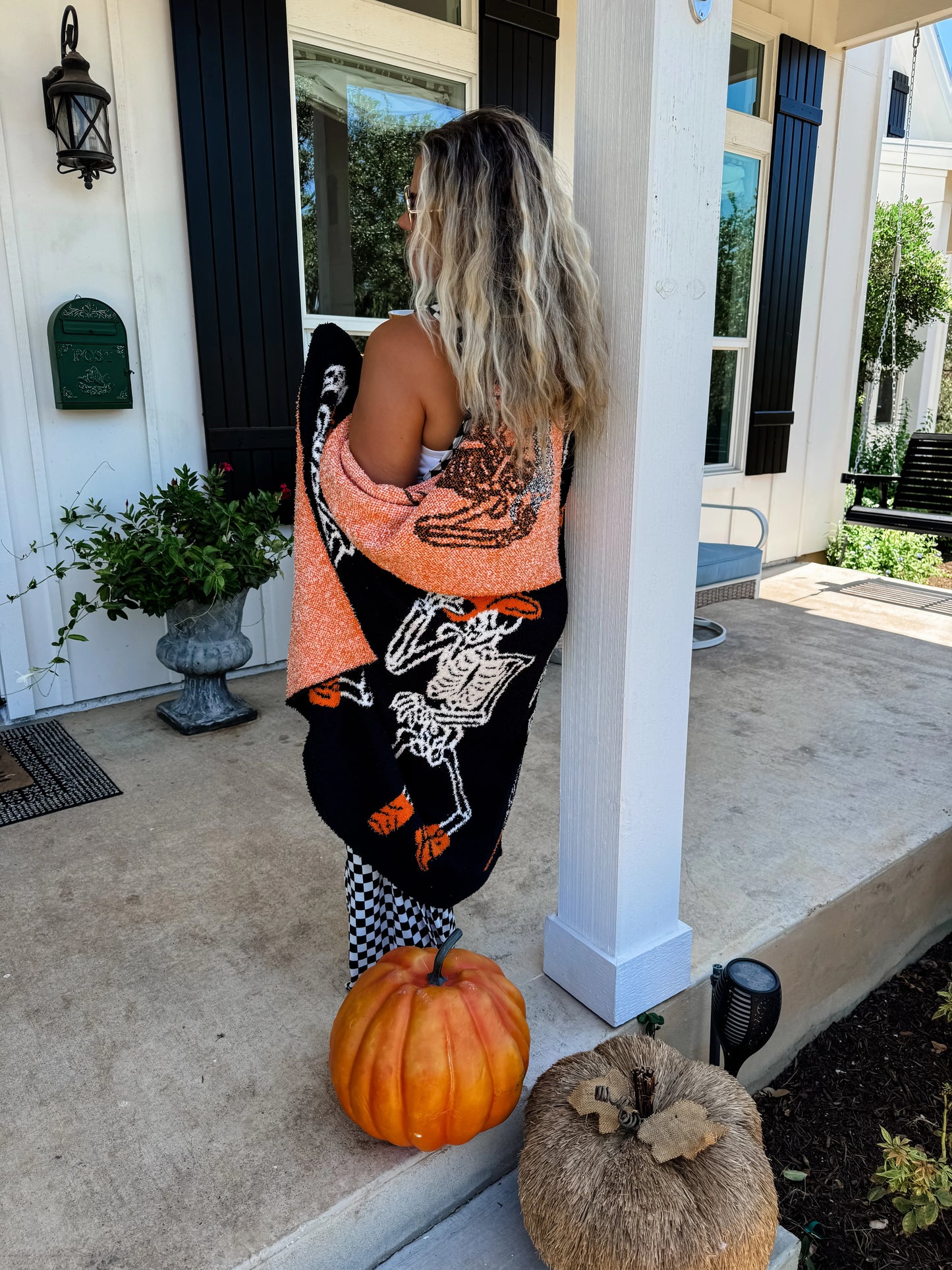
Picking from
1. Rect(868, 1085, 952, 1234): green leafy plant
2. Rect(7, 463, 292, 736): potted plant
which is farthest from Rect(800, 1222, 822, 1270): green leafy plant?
Rect(7, 463, 292, 736): potted plant

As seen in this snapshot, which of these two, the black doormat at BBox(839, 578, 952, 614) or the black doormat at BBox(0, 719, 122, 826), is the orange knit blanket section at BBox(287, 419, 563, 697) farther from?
the black doormat at BBox(839, 578, 952, 614)

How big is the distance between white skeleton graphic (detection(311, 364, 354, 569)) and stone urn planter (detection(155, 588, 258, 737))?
62.8 inches

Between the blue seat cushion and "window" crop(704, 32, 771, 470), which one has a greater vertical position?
"window" crop(704, 32, 771, 470)

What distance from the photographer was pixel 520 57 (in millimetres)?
3797

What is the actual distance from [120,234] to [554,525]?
233 cm

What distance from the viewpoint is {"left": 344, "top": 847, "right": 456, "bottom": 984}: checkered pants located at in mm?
1619

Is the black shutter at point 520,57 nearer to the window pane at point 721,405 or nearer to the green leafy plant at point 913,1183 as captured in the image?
the window pane at point 721,405

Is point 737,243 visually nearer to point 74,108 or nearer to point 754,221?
point 754,221

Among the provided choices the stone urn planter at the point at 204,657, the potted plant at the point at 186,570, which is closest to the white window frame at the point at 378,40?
the potted plant at the point at 186,570

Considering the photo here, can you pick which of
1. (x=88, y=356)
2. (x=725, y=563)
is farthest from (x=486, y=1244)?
(x=725, y=563)

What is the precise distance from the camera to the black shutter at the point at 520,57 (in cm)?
366

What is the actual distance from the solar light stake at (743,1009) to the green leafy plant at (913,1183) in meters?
0.39

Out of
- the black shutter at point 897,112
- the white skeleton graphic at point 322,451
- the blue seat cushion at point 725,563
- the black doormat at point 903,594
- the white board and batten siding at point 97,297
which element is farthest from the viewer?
the black shutter at point 897,112

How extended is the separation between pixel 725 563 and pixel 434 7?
2.59 metres
